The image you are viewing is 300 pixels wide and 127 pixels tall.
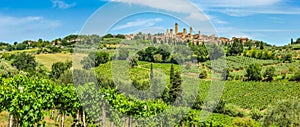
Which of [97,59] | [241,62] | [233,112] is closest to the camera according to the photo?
[97,59]

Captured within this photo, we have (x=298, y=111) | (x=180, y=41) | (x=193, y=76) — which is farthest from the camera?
(x=298, y=111)

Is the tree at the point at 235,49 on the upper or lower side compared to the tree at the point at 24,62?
upper

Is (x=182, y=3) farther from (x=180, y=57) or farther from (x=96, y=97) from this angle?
(x=180, y=57)

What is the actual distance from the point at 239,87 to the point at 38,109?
48.3m

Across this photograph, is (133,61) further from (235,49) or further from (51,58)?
(235,49)

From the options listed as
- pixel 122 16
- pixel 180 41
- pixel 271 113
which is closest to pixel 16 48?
pixel 271 113

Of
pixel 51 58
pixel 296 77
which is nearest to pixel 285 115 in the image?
pixel 296 77

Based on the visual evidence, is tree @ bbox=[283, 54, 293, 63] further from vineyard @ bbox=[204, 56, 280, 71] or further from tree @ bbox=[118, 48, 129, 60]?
tree @ bbox=[118, 48, 129, 60]

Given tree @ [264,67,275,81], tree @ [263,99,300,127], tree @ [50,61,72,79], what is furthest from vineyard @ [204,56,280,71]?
tree @ [263,99,300,127]

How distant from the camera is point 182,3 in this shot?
326 inches

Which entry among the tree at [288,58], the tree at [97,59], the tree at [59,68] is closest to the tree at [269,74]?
the tree at [288,58]

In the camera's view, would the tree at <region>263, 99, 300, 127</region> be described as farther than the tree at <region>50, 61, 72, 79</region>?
No

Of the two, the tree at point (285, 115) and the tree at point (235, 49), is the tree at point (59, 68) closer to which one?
the tree at point (285, 115)

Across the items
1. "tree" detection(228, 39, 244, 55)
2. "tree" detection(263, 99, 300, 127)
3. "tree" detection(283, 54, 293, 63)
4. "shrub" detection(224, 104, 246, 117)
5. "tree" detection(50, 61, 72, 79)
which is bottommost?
"shrub" detection(224, 104, 246, 117)
